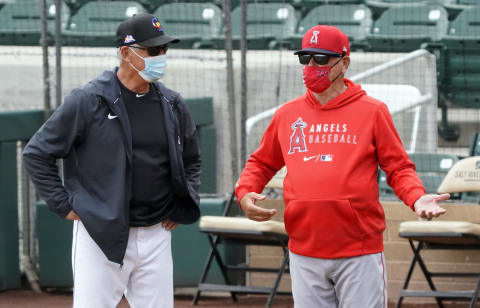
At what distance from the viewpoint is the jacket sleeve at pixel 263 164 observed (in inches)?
156

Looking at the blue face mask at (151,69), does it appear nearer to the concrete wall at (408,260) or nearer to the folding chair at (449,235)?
the folding chair at (449,235)

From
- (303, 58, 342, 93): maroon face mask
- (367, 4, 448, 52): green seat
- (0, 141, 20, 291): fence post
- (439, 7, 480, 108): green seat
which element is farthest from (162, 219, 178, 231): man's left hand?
(367, 4, 448, 52): green seat

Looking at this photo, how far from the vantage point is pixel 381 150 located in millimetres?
3736

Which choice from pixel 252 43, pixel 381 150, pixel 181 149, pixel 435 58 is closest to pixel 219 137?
pixel 252 43

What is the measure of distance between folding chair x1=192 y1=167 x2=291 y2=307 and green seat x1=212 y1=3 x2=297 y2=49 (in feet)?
8.04

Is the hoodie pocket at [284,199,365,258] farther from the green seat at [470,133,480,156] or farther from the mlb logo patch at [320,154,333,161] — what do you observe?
the green seat at [470,133,480,156]

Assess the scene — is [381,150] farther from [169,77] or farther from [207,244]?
[169,77]

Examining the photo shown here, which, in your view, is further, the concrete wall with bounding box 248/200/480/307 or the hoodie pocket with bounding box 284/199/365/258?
the concrete wall with bounding box 248/200/480/307

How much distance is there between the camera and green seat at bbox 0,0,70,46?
9594 mm

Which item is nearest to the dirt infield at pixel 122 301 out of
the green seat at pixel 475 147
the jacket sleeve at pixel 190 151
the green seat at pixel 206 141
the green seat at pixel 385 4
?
the green seat at pixel 206 141

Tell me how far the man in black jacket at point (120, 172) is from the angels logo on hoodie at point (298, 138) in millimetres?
550

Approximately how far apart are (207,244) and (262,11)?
3.32 m

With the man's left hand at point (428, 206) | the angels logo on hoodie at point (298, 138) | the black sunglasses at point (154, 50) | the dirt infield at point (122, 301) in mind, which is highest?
the black sunglasses at point (154, 50)

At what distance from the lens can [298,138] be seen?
3785mm
